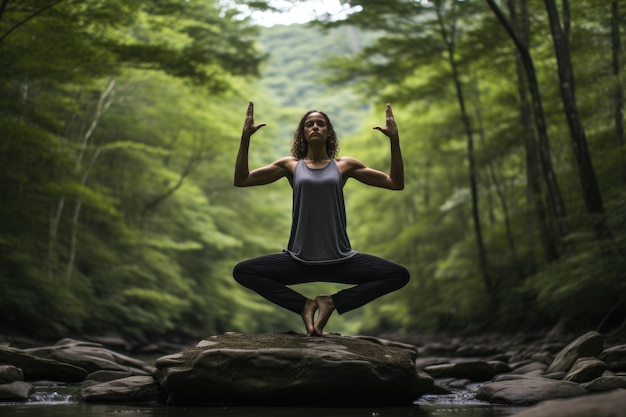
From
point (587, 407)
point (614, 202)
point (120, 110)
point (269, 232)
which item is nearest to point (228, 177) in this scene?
point (269, 232)

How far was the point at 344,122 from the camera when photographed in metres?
61.4

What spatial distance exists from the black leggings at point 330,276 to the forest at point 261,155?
5.18 metres

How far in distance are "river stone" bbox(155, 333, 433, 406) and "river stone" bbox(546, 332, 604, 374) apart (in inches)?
93.6

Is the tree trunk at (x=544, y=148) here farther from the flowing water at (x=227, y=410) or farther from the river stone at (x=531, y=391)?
the flowing water at (x=227, y=410)

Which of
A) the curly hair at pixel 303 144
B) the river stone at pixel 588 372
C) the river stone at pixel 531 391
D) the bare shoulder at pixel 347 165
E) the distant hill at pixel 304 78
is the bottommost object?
the river stone at pixel 531 391

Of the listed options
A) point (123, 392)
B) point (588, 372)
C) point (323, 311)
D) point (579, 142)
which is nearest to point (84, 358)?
point (123, 392)

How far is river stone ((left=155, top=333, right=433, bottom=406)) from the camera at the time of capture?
4168mm

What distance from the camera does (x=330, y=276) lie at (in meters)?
4.56

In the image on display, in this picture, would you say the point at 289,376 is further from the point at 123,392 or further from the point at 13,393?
the point at 13,393

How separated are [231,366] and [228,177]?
21.4 m

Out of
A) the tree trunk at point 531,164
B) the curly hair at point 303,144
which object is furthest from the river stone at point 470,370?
the tree trunk at point 531,164

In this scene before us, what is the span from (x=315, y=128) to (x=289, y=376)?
166cm

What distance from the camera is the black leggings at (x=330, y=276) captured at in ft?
15.0

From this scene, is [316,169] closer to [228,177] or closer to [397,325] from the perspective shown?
[228,177]
